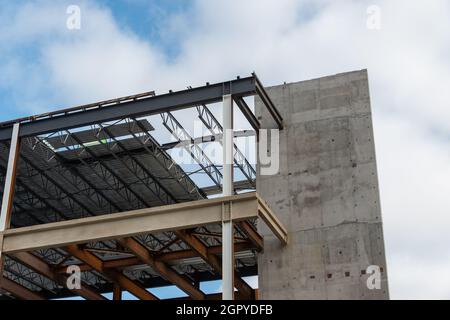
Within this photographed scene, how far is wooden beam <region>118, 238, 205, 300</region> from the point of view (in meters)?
26.2

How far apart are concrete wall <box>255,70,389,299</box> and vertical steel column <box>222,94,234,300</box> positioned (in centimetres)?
360

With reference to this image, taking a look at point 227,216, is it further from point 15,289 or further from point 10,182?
point 15,289

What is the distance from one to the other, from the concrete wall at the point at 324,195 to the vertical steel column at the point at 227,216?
3600 mm

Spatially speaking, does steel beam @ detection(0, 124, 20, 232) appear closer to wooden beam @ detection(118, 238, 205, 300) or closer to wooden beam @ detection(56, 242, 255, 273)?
wooden beam @ detection(118, 238, 205, 300)

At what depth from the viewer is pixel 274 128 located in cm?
2777

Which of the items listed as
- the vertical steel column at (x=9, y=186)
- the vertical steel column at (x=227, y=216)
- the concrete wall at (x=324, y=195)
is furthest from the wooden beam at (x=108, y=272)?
the vertical steel column at (x=227, y=216)

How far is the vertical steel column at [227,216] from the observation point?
2191 cm

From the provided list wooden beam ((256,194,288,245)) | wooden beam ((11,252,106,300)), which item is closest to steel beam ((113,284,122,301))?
wooden beam ((11,252,106,300))

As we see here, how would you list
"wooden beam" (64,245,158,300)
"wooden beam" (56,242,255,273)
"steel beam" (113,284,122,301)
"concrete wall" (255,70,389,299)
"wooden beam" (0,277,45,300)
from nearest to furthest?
1. "concrete wall" (255,70,389,299)
2. "wooden beam" (56,242,255,273)
3. "wooden beam" (64,245,158,300)
4. "wooden beam" (0,277,45,300)
5. "steel beam" (113,284,122,301)

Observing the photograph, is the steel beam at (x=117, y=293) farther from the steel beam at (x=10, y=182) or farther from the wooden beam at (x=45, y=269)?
the steel beam at (x=10, y=182)

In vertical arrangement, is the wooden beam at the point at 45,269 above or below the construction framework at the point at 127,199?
below

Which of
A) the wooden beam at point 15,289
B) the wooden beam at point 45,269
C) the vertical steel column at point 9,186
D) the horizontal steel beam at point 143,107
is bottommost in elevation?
the wooden beam at point 15,289

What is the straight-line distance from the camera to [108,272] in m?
29.3

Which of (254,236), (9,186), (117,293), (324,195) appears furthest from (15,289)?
(324,195)
